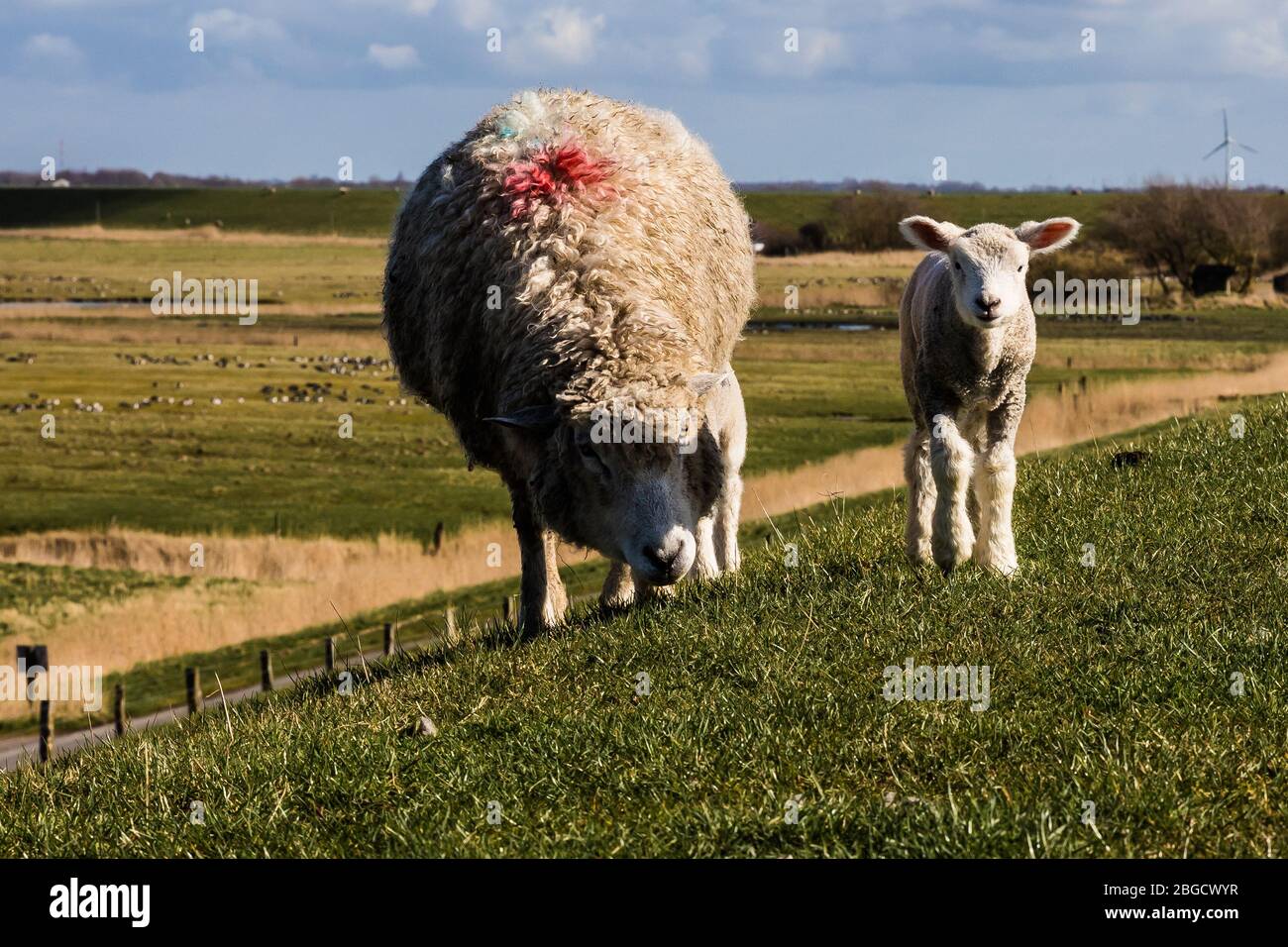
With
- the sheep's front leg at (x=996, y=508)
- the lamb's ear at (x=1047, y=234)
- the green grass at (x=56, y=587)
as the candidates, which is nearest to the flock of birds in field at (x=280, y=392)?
the green grass at (x=56, y=587)

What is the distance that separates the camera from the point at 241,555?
38.9 meters

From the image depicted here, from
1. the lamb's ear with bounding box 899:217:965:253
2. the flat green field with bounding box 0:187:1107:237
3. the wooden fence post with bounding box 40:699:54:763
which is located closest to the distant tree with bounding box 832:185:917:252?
the flat green field with bounding box 0:187:1107:237

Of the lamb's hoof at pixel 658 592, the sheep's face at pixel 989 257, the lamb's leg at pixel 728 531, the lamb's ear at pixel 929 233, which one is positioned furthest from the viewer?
the lamb's leg at pixel 728 531

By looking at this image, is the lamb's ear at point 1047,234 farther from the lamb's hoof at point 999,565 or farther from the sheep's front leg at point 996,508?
the lamb's hoof at point 999,565

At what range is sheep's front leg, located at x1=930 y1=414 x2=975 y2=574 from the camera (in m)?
9.21

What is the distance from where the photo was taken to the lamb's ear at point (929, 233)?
31.9 ft

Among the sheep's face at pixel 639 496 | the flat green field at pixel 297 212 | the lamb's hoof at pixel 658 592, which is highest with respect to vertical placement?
the flat green field at pixel 297 212

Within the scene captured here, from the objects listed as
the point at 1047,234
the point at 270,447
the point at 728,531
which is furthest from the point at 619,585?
the point at 270,447

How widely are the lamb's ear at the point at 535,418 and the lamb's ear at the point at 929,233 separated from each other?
2.71 metres

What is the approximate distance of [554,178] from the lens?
31.0ft

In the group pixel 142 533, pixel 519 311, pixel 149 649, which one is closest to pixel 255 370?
pixel 142 533

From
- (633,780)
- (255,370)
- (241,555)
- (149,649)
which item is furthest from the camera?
(255,370)
